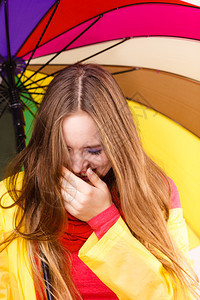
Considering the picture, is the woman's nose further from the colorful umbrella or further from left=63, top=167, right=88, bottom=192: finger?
the colorful umbrella

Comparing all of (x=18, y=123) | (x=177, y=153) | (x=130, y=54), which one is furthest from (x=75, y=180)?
(x=130, y=54)

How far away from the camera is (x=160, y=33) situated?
5.94 feet

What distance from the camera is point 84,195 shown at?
59.8 inches

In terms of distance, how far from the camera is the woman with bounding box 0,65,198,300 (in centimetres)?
154

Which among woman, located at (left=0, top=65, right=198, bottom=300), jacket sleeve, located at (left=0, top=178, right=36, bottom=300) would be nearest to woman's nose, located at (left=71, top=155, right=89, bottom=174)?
woman, located at (left=0, top=65, right=198, bottom=300)

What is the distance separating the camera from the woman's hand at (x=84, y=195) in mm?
1520

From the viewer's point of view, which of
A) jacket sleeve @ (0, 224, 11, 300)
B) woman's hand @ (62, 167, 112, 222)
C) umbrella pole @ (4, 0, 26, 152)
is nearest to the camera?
woman's hand @ (62, 167, 112, 222)

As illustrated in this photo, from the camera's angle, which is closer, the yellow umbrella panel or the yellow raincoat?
the yellow raincoat

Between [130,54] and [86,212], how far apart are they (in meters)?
0.88

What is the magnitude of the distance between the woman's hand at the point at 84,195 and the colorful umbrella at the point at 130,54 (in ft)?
1.36

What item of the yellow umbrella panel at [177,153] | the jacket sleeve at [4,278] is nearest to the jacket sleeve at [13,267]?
the jacket sleeve at [4,278]

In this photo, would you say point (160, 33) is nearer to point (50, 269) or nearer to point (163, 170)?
point (163, 170)

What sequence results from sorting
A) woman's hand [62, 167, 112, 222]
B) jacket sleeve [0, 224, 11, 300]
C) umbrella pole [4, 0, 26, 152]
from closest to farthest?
woman's hand [62, 167, 112, 222] → jacket sleeve [0, 224, 11, 300] → umbrella pole [4, 0, 26, 152]

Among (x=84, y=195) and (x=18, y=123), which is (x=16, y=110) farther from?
(x=84, y=195)
